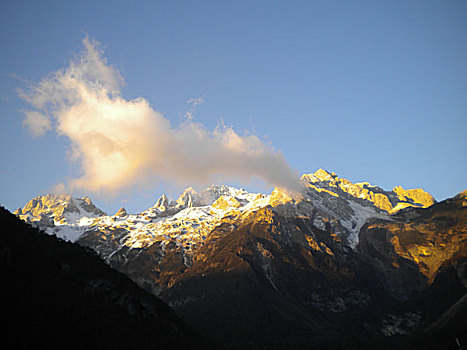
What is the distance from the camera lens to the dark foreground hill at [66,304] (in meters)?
119

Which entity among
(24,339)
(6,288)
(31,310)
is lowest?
(24,339)

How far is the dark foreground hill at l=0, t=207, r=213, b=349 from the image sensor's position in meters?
119

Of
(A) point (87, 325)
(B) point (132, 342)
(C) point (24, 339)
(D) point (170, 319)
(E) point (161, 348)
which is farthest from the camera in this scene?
(D) point (170, 319)

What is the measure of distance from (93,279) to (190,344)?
57788mm

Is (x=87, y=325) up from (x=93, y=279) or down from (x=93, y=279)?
down

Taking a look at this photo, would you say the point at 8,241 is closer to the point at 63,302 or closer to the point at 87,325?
the point at 63,302

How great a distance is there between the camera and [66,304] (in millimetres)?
139625

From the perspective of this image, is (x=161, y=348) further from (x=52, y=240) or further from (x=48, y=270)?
(x=52, y=240)

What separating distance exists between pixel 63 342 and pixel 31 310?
566 inches

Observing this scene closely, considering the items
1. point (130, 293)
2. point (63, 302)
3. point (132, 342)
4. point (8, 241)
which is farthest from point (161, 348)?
point (8, 241)

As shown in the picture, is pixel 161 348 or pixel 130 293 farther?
pixel 130 293

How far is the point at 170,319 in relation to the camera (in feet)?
651

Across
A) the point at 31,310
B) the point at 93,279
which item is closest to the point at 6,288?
the point at 31,310

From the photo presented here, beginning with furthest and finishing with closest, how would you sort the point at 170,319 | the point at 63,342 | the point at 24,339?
the point at 170,319 → the point at 63,342 → the point at 24,339
